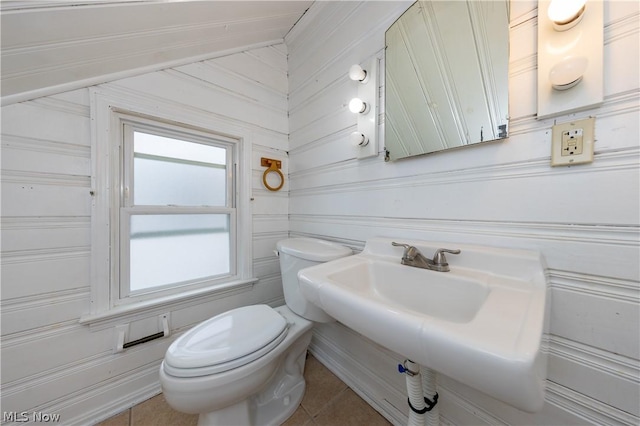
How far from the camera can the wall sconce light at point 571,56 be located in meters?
0.58

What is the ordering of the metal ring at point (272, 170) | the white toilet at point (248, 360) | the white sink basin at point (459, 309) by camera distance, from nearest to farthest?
the white sink basin at point (459, 309)
the white toilet at point (248, 360)
the metal ring at point (272, 170)

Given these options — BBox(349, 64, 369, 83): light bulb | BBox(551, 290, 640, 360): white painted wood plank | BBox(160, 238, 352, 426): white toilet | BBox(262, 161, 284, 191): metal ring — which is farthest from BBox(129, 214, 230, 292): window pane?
BBox(551, 290, 640, 360): white painted wood plank

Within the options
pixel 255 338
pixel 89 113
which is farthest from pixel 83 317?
pixel 89 113

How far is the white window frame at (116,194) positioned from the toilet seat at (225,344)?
429 mm

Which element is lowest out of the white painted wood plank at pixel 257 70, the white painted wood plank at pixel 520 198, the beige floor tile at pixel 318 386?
the beige floor tile at pixel 318 386

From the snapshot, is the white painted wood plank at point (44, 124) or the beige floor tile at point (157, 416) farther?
the beige floor tile at point (157, 416)

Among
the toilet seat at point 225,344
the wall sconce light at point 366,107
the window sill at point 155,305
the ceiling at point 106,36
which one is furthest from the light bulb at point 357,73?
the window sill at point 155,305

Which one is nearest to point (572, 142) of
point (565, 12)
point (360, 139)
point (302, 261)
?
point (565, 12)

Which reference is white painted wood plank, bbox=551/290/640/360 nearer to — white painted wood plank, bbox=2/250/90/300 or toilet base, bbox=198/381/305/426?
toilet base, bbox=198/381/305/426

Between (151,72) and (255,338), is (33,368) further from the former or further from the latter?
(151,72)

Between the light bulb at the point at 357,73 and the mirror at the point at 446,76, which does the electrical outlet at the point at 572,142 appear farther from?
the light bulb at the point at 357,73

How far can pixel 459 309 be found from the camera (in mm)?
683

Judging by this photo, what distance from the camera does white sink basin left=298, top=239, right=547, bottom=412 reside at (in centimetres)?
35

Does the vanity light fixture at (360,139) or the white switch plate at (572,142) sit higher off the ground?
the vanity light fixture at (360,139)
